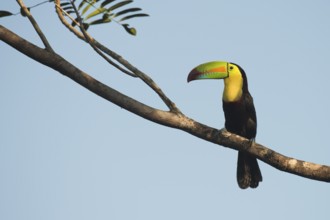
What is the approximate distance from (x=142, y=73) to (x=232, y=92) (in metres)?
3.07

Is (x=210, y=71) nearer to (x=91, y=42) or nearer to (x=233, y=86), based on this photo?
(x=233, y=86)

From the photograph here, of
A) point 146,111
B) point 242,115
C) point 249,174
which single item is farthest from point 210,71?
point 146,111

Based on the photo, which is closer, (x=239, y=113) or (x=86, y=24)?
(x=86, y=24)

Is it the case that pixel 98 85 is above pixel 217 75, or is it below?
below

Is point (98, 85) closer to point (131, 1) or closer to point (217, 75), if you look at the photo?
point (131, 1)

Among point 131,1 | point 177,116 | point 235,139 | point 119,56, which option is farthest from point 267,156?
point 131,1

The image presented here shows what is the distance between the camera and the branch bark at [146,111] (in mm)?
4289

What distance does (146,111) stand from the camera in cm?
443

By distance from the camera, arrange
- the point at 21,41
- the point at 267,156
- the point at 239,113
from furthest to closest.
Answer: the point at 239,113 → the point at 267,156 → the point at 21,41

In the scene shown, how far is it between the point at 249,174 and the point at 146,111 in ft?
9.58

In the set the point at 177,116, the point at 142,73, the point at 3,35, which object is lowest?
the point at 177,116

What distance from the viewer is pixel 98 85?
4348 mm

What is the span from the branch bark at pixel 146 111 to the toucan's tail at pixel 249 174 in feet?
7.17

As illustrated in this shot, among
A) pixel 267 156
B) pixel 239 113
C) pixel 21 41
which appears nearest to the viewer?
pixel 21 41
